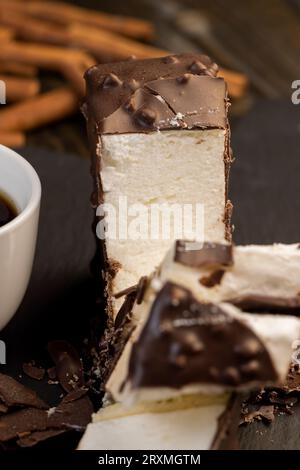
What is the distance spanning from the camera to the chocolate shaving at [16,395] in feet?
6.43

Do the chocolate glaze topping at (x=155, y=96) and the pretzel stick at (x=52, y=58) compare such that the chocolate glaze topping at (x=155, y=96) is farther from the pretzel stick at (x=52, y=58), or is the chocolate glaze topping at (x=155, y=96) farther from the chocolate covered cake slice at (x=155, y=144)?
the pretzel stick at (x=52, y=58)

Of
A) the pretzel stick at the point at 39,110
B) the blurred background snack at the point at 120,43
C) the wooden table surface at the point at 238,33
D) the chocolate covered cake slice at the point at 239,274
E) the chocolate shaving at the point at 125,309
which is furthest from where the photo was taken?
the wooden table surface at the point at 238,33

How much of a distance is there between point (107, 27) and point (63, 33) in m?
0.25

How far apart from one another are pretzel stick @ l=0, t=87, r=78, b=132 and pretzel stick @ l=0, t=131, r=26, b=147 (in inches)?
1.9

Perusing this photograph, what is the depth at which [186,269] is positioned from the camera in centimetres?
171

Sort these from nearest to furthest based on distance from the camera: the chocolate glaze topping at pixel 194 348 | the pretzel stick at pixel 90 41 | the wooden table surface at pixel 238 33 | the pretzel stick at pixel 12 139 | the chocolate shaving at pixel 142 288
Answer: the chocolate glaze topping at pixel 194 348 < the chocolate shaving at pixel 142 288 < the pretzel stick at pixel 12 139 < the pretzel stick at pixel 90 41 < the wooden table surface at pixel 238 33

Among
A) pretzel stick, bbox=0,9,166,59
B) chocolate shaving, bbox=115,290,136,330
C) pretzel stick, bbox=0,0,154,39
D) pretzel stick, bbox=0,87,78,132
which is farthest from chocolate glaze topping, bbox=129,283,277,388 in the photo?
pretzel stick, bbox=0,0,154,39

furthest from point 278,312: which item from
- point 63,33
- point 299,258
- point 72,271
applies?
point 63,33

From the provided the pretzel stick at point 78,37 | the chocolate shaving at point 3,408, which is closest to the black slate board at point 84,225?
the chocolate shaving at point 3,408

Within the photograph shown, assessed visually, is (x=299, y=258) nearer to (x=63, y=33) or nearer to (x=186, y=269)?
(x=186, y=269)

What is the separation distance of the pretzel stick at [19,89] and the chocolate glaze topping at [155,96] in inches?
51.0

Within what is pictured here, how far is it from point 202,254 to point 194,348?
22cm

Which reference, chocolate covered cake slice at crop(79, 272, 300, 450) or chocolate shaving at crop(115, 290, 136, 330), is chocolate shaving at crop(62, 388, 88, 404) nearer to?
chocolate shaving at crop(115, 290, 136, 330)

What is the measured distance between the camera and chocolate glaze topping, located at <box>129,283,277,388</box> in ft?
5.21
